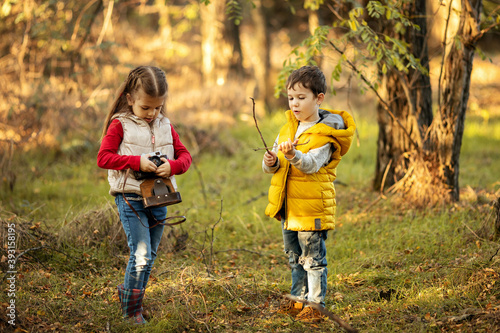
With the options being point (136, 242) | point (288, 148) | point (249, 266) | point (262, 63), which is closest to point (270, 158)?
point (288, 148)

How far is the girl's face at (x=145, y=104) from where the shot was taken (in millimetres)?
3174

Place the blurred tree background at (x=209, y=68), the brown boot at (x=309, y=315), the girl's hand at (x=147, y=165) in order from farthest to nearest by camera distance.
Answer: the blurred tree background at (x=209, y=68), the brown boot at (x=309, y=315), the girl's hand at (x=147, y=165)

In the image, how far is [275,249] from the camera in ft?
16.4

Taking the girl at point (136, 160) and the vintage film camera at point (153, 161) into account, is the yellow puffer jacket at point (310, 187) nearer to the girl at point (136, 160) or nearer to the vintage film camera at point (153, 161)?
the girl at point (136, 160)

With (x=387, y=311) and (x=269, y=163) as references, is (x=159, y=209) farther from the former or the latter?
(x=387, y=311)

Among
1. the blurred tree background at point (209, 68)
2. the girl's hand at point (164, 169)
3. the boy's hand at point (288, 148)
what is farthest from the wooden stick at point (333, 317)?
the blurred tree background at point (209, 68)

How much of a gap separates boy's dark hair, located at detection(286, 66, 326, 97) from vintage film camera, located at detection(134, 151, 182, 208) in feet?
3.45

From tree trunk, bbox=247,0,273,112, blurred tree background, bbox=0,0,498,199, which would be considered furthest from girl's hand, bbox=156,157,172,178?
tree trunk, bbox=247,0,273,112

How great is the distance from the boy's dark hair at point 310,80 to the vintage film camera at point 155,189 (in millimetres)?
1051

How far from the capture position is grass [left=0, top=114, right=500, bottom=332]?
3.28 m

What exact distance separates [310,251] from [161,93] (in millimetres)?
1508

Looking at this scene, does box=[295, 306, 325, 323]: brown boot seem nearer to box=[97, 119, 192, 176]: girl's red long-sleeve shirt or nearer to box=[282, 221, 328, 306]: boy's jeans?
box=[282, 221, 328, 306]: boy's jeans

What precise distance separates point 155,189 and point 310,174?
106 centimetres

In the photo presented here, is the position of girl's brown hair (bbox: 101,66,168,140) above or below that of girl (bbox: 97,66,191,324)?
above
